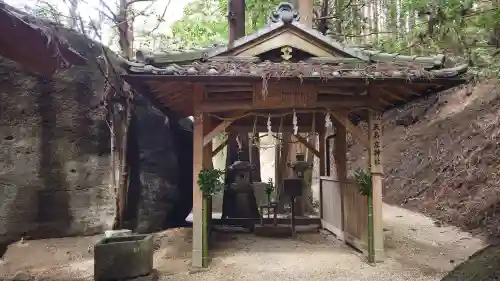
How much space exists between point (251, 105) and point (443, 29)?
4.33 metres

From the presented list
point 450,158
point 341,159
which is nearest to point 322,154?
point 341,159

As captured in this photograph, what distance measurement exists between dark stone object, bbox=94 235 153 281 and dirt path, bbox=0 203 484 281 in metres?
0.48

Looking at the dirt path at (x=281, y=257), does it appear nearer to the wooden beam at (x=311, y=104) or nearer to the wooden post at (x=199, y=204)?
the wooden post at (x=199, y=204)

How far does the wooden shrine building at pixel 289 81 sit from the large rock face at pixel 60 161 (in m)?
2.51

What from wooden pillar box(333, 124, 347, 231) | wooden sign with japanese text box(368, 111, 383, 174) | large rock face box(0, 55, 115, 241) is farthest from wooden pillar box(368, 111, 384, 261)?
large rock face box(0, 55, 115, 241)

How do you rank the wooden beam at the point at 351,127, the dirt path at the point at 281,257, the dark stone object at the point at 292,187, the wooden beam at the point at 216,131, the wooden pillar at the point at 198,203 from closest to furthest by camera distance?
the dirt path at the point at 281,257 → the wooden pillar at the point at 198,203 → the wooden beam at the point at 216,131 → the wooden beam at the point at 351,127 → the dark stone object at the point at 292,187

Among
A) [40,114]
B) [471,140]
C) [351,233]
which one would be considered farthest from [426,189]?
[40,114]

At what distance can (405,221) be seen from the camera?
9.06 meters

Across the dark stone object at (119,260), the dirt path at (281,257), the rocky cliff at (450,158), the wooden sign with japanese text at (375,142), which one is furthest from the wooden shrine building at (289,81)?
the rocky cliff at (450,158)

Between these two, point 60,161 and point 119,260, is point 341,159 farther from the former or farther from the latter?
point 60,161

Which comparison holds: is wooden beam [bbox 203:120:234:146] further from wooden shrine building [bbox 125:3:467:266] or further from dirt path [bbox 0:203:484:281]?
dirt path [bbox 0:203:484:281]

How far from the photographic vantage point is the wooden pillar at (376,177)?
20.0 ft

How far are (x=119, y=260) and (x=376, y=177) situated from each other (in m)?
4.02

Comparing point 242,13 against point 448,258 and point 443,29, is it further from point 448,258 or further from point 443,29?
point 448,258
